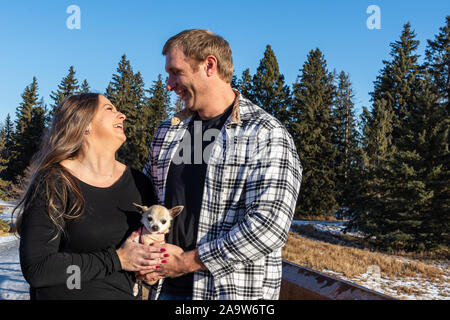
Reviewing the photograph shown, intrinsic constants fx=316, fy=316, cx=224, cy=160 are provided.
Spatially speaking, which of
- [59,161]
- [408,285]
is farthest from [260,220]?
[408,285]

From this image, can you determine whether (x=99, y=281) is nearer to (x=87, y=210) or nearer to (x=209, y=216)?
(x=87, y=210)

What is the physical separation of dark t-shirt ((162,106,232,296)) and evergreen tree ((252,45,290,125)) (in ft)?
107

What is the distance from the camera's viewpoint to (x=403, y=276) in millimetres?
12805

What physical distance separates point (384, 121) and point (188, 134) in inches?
1101

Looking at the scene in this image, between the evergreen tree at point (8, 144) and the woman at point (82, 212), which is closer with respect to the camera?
the woman at point (82, 212)

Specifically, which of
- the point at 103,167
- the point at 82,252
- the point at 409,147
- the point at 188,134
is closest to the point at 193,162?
the point at 188,134

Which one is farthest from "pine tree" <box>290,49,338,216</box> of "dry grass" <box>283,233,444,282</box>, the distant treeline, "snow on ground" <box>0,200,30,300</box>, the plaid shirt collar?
the plaid shirt collar

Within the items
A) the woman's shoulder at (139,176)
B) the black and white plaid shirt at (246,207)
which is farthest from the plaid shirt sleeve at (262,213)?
the woman's shoulder at (139,176)

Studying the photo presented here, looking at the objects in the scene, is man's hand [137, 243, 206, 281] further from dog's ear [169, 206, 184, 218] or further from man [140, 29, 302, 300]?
dog's ear [169, 206, 184, 218]

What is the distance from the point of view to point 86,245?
217cm

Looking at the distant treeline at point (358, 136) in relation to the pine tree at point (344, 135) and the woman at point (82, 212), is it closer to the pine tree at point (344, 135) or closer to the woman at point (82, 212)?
the pine tree at point (344, 135)

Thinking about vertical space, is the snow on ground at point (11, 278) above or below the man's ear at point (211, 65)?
below

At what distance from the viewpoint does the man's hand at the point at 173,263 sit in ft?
6.48

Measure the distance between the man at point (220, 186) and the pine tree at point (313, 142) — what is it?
31.0 m
